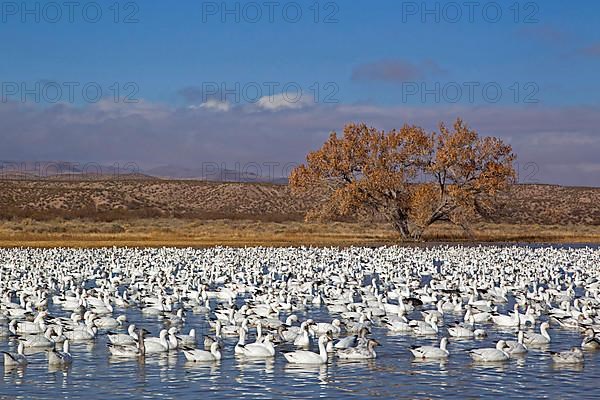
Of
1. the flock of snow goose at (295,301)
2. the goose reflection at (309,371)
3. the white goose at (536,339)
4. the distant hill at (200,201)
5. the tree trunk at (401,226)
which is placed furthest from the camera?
the distant hill at (200,201)

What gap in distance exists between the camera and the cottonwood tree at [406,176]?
5509cm


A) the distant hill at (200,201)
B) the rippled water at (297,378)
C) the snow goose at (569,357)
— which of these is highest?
the distant hill at (200,201)

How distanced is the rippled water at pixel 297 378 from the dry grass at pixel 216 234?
3470cm

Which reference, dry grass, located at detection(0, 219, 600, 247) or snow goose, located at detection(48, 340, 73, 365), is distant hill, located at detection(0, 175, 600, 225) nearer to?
dry grass, located at detection(0, 219, 600, 247)

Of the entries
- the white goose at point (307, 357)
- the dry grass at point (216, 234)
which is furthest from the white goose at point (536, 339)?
the dry grass at point (216, 234)

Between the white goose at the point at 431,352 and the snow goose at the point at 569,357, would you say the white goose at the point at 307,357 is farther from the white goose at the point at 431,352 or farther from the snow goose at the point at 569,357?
the snow goose at the point at 569,357

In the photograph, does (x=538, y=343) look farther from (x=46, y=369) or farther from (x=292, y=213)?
(x=292, y=213)

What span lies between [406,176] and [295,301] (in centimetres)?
3141

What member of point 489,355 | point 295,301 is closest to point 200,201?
point 295,301

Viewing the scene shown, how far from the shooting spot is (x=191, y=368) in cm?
1652

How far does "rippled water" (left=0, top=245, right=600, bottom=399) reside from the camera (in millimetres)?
14539

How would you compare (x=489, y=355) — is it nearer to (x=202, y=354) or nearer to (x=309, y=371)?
(x=309, y=371)

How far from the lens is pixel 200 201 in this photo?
115 metres

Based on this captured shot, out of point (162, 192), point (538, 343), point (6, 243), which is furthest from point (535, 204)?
point (538, 343)
